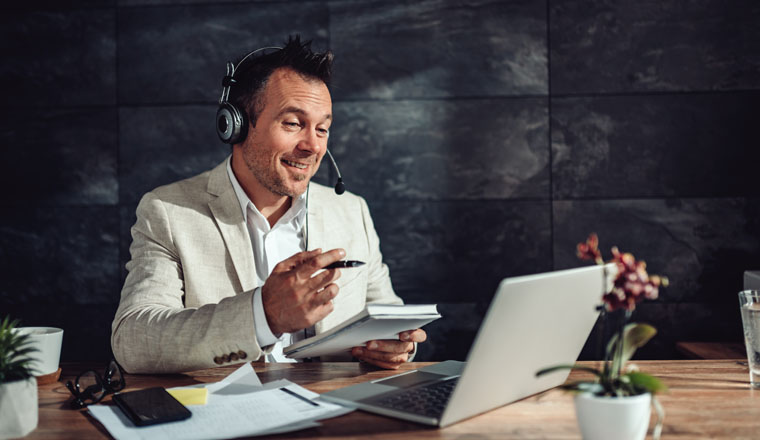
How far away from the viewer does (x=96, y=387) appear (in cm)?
119

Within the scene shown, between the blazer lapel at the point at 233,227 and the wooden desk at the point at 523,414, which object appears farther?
the blazer lapel at the point at 233,227

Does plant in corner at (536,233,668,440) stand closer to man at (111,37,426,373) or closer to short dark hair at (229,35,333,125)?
man at (111,37,426,373)

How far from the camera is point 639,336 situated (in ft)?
3.05

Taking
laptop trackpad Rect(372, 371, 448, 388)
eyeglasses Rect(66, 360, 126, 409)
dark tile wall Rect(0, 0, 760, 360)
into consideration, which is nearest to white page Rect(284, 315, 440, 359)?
laptop trackpad Rect(372, 371, 448, 388)

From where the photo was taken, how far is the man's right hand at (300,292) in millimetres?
1278

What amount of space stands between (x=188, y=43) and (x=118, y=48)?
0.32m

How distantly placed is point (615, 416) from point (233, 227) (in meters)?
1.23

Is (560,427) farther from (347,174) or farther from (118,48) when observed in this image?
(118,48)

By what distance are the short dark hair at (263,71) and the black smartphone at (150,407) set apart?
1.03 meters

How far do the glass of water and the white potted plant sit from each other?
132 cm

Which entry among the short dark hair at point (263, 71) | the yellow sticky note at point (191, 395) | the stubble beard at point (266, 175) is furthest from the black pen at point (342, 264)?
the short dark hair at point (263, 71)

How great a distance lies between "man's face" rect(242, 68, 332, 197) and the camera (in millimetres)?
1911

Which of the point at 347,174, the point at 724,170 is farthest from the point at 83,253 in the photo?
the point at 724,170

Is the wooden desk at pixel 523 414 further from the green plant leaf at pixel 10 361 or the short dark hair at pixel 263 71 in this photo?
the short dark hair at pixel 263 71
